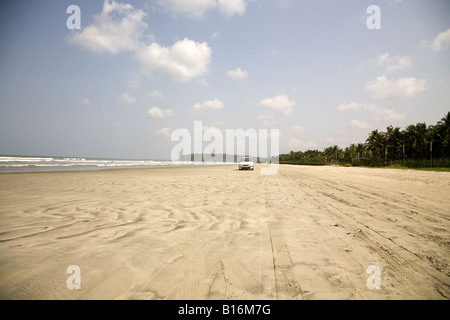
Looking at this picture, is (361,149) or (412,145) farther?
(361,149)

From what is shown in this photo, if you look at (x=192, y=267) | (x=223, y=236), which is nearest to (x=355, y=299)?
(x=192, y=267)

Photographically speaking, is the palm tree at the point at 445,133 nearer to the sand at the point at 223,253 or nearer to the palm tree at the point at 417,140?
the palm tree at the point at 417,140

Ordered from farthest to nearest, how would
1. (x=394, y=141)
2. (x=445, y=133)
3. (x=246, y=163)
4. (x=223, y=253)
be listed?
1. (x=394, y=141)
2. (x=445, y=133)
3. (x=246, y=163)
4. (x=223, y=253)

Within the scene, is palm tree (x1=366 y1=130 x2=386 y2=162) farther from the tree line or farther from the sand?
the sand

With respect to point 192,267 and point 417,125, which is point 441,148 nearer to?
point 417,125

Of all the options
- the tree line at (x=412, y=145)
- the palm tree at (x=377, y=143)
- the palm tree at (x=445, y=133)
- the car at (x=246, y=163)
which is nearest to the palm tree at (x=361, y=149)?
the tree line at (x=412, y=145)

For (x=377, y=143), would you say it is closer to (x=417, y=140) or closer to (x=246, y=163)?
(x=417, y=140)

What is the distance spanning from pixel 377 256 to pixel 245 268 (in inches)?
75.3

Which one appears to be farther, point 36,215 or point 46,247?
point 36,215

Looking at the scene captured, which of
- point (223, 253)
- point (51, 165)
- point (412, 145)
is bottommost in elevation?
point (223, 253)

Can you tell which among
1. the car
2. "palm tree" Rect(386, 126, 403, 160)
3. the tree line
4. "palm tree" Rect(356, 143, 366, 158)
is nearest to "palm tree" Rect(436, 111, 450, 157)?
the tree line

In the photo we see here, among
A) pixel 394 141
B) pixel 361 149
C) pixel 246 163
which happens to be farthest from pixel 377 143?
pixel 246 163

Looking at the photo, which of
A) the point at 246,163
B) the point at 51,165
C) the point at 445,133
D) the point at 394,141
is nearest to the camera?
the point at 246,163
